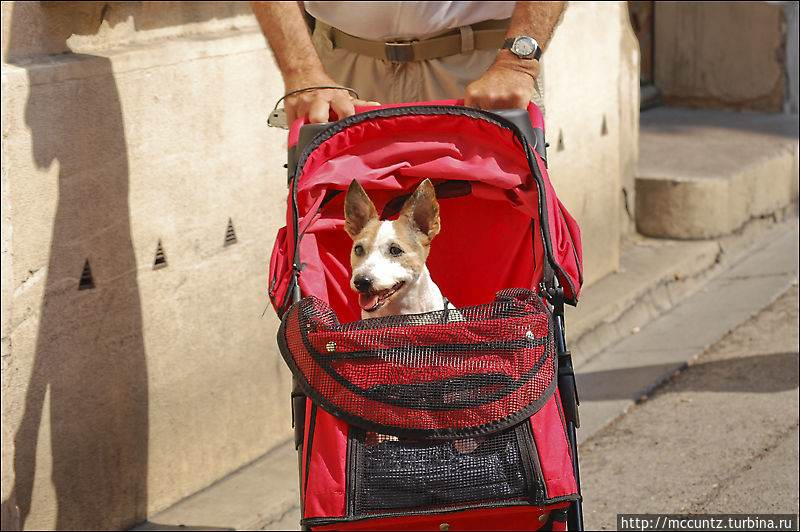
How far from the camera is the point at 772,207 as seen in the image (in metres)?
7.31

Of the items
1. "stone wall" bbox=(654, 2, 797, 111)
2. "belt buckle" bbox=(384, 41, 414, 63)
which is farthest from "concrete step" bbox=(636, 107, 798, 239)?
"belt buckle" bbox=(384, 41, 414, 63)

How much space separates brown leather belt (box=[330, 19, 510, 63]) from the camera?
3395 millimetres

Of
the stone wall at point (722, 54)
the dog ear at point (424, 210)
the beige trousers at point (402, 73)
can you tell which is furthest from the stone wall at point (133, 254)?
the stone wall at point (722, 54)

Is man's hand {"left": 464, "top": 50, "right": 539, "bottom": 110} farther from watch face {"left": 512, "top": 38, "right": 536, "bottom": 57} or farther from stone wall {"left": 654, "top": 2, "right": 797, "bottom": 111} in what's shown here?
stone wall {"left": 654, "top": 2, "right": 797, "bottom": 111}

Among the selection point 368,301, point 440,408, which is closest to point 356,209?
point 368,301

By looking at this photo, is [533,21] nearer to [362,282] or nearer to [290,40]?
[290,40]

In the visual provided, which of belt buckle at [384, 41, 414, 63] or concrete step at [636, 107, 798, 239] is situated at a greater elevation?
belt buckle at [384, 41, 414, 63]

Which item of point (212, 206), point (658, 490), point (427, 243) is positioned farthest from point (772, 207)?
point (427, 243)

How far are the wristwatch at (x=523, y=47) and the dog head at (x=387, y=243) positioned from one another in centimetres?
57

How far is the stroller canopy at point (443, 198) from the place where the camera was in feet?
8.84

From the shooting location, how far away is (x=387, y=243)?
269 centimetres

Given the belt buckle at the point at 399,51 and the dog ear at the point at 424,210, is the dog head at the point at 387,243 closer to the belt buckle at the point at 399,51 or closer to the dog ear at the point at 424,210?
the dog ear at the point at 424,210

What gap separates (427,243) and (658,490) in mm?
1827

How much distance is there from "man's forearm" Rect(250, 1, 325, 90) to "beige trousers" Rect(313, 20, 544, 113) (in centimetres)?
39
